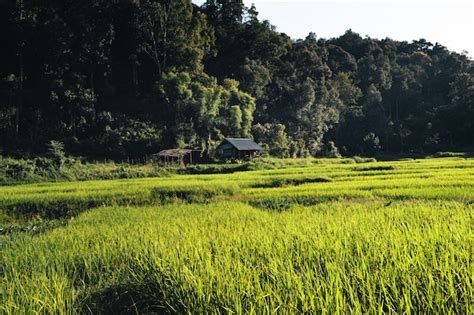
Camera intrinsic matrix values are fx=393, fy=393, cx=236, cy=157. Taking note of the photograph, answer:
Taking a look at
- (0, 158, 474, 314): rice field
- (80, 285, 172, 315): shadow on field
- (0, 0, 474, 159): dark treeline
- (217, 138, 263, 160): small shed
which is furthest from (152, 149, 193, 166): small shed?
(80, 285, 172, 315): shadow on field

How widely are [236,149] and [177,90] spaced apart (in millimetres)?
7172

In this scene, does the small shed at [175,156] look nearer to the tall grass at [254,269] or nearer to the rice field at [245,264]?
the rice field at [245,264]

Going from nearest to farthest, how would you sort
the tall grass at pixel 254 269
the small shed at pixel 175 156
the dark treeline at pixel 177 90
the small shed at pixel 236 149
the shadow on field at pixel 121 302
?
the tall grass at pixel 254 269 → the shadow on field at pixel 121 302 → the small shed at pixel 175 156 → the dark treeline at pixel 177 90 → the small shed at pixel 236 149

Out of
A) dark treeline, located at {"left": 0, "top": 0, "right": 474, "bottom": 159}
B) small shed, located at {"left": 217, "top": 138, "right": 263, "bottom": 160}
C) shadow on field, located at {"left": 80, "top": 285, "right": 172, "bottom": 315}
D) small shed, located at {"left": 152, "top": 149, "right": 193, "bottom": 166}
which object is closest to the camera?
shadow on field, located at {"left": 80, "top": 285, "right": 172, "bottom": 315}

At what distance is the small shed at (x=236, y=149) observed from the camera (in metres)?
33.1

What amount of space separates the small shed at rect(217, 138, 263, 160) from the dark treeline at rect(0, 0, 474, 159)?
1.29 metres

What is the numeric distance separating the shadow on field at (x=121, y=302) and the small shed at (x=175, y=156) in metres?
25.1

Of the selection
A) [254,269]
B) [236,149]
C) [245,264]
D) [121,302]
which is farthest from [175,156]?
[254,269]

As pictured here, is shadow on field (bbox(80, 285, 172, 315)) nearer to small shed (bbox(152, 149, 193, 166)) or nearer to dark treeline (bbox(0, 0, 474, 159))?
small shed (bbox(152, 149, 193, 166))

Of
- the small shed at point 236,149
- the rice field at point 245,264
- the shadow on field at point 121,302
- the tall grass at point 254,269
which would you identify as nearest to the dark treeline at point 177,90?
the small shed at point 236,149

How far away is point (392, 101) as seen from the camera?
190ft

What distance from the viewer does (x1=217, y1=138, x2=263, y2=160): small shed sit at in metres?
33.1

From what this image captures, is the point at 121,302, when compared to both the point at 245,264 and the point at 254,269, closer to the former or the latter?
the point at 245,264

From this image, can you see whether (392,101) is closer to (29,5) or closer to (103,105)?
(103,105)
